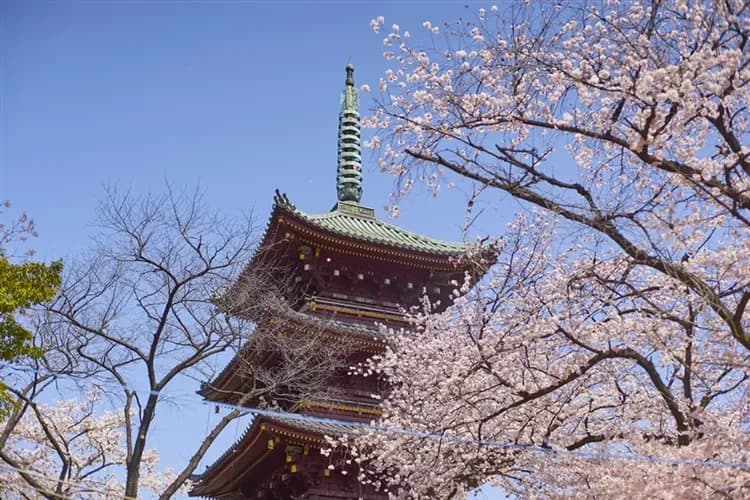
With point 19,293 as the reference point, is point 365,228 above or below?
above

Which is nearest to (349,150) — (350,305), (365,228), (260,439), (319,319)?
(365,228)

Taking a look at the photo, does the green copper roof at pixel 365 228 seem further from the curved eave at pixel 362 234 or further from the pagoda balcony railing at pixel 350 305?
the pagoda balcony railing at pixel 350 305

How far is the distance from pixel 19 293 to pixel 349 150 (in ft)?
44.8

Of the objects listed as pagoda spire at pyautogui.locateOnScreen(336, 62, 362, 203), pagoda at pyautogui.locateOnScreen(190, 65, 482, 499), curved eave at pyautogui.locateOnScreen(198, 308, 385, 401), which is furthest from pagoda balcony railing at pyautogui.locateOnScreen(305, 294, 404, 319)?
pagoda spire at pyautogui.locateOnScreen(336, 62, 362, 203)

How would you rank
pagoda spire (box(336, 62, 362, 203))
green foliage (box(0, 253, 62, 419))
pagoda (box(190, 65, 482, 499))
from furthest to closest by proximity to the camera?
pagoda spire (box(336, 62, 362, 203)) → pagoda (box(190, 65, 482, 499)) → green foliage (box(0, 253, 62, 419))

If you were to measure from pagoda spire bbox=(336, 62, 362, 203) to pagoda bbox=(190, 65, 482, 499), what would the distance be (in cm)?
110

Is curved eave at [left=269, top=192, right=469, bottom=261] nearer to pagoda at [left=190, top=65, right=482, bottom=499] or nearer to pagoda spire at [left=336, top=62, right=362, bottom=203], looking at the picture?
pagoda at [left=190, top=65, right=482, bottom=499]

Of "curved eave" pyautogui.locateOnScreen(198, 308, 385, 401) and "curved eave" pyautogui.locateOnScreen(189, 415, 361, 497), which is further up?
"curved eave" pyautogui.locateOnScreen(198, 308, 385, 401)

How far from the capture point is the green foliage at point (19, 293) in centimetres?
1049

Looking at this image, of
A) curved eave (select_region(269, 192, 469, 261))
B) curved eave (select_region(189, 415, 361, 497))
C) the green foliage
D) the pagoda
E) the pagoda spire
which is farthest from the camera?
the pagoda spire

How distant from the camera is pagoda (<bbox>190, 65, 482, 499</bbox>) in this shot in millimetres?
16641

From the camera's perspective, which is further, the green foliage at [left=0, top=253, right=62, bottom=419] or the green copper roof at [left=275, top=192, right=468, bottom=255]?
the green copper roof at [left=275, top=192, right=468, bottom=255]

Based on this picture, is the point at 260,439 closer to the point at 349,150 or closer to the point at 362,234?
the point at 362,234

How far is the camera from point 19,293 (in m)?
10.5
